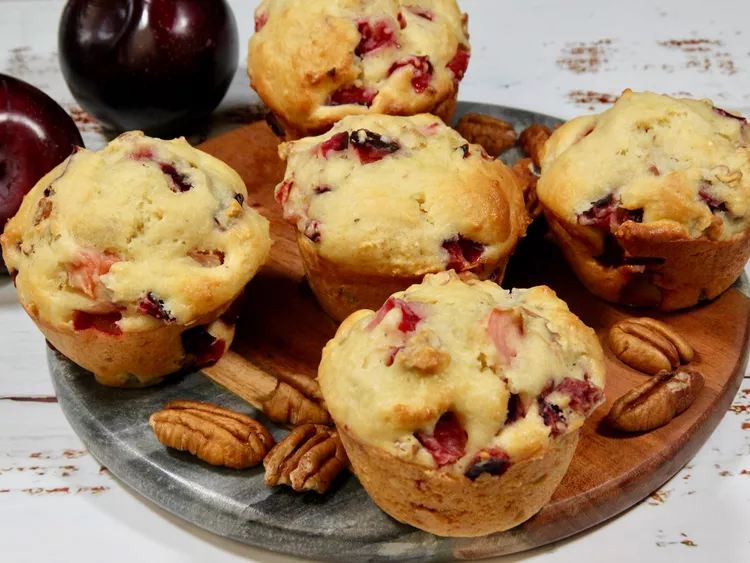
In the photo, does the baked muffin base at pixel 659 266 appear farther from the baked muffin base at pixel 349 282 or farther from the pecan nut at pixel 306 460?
the pecan nut at pixel 306 460

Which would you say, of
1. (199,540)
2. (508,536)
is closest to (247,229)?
(199,540)

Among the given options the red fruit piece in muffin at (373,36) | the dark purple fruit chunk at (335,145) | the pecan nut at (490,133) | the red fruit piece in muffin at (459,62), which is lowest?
the pecan nut at (490,133)

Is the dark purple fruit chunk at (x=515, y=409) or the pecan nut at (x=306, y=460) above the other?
the dark purple fruit chunk at (x=515, y=409)

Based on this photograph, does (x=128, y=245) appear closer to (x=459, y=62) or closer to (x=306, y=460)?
(x=306, y=460)

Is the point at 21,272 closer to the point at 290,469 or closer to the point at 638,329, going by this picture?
the point at 290,469

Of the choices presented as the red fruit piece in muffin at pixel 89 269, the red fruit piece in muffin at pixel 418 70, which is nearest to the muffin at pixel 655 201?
the red fruit piece in muffin at pixel 418 70

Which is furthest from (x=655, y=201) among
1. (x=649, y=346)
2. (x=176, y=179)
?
(x=176, y=179)

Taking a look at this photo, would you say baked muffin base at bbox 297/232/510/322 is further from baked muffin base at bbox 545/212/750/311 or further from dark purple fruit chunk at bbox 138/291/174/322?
dark purple fruit chunk at bbox 138/291/174/322

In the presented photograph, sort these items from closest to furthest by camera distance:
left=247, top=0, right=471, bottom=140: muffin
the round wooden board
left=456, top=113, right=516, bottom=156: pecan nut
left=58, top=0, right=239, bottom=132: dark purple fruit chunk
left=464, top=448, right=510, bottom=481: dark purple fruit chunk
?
left=464, top=448, right=510, bottom=481: dark purple fruit chunk → the round wooden board → left=247, top=0, right=471, bottom=140: muffin → left=456, top=113, right=516, bottom=156: pecan nut → left=58, top=0, right=239, bottom=132: dark purple fruit chunk

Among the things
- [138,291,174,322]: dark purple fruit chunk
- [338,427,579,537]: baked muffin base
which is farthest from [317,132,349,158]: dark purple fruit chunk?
[338,427,579,537]: baked muffin base
